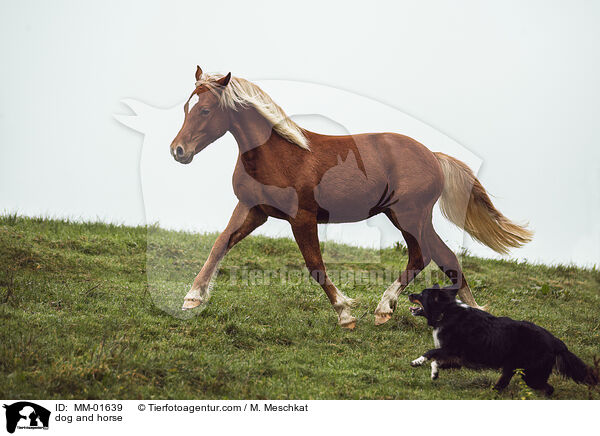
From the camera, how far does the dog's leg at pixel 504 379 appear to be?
5992 millimetres

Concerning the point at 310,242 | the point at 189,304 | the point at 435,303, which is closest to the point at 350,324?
the point at 310,242

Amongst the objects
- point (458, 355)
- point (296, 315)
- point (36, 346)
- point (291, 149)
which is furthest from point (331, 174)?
point (36, 346)

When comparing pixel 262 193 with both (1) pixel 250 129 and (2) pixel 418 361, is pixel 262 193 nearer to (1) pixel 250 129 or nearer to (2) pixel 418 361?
(1) pixel 250 129

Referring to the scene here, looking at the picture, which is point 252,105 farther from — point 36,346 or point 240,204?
point 36,346

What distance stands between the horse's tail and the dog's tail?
2324mm

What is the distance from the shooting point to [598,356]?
7559mm

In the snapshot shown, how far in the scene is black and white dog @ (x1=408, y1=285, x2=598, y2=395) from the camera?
19.2 feet

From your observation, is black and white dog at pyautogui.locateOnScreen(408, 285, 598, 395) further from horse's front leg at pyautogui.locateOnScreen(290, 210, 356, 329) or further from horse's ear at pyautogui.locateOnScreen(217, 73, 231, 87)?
horse's ear at pyautogui.locateOnScreen(217, 73, 231, 87)

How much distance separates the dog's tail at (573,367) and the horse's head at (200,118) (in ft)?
14.7

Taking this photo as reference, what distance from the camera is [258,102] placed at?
7207 millimetres

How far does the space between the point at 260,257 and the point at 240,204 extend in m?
4.05

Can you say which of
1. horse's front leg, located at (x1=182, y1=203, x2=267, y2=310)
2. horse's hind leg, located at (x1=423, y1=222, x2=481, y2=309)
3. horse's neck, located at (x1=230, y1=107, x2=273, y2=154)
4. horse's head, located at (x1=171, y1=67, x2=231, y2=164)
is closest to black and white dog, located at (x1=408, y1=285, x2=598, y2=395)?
horse's hind leg, located at (x1=423, y1=222, x2=481, y2=309)

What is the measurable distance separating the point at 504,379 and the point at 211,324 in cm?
335
